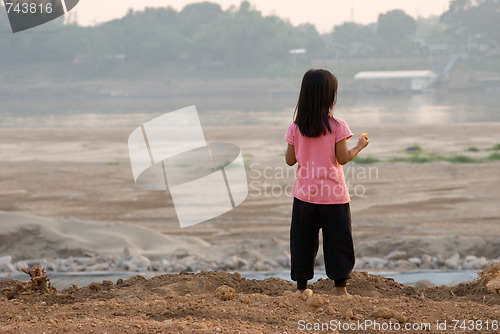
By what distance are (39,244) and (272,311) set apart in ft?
11.5

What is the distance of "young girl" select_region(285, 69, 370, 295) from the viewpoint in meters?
2.89

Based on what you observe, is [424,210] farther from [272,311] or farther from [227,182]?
[272,311]

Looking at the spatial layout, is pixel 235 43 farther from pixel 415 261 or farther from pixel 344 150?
pixel 344 150

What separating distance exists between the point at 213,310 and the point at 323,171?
0.77m

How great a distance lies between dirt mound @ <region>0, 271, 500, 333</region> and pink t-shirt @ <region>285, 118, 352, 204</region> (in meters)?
0.42

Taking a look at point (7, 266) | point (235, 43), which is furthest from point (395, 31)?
point (7, 266)

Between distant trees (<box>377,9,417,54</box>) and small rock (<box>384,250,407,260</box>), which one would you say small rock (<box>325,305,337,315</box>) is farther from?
distant trees (<box>377,9,417,54</box>)

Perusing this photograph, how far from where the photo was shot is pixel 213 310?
8.36ft

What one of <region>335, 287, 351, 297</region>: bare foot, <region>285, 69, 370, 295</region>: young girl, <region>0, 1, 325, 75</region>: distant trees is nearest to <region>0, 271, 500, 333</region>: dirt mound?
<region>335, 287, 351, 297</region>: bare foot

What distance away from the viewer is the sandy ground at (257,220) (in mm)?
2525

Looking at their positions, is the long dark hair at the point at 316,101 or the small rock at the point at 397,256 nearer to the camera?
the long dark hair at the point at 316,101

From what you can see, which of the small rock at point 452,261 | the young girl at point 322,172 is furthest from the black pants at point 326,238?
the small rock at point 452,261

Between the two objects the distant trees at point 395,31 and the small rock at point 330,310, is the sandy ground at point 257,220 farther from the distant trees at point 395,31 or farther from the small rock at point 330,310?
the distant trees at point 395,31

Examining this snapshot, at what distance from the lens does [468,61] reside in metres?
53.4
